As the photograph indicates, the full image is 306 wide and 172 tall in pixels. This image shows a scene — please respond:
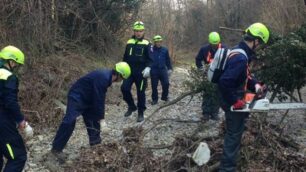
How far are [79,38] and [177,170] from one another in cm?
867

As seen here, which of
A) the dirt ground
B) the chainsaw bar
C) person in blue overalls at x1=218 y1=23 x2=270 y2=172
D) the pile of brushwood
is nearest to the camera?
person in blue overalls at x1=218 y1=23 x2=270 y2=172

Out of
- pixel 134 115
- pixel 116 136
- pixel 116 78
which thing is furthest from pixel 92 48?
pixel 116 78

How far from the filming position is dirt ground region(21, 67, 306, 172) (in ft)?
21.5

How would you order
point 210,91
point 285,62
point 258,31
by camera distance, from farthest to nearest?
point 210,91 < point 285,62 < point 258,31

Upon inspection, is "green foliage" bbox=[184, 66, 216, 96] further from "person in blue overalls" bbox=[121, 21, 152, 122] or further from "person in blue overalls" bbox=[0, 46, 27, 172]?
"person in blue overalls" bbox=[0, 46, 27, 172]

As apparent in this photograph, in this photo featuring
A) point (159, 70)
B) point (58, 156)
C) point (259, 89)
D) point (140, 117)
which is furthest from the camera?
point (159, 70)

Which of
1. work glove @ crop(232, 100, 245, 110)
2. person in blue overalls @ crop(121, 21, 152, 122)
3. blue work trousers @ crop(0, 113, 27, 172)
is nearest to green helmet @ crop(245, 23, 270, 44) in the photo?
work glove @ crop(232, 100, 245, 110)

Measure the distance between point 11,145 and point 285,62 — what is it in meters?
4.72

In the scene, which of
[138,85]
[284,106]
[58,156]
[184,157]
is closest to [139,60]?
[138,85]

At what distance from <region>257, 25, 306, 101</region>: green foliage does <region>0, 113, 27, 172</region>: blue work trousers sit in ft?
14.8

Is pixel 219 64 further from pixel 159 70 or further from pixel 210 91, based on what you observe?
pixel 159 70

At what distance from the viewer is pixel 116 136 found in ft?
26.1

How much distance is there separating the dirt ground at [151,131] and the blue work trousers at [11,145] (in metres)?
0.74

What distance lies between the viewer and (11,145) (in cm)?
512
